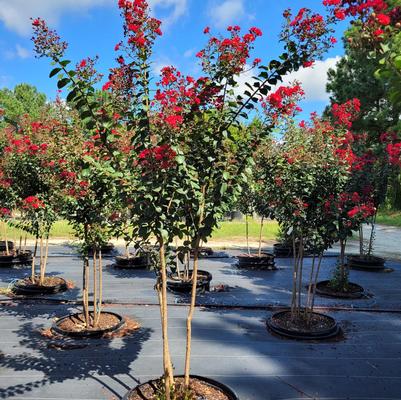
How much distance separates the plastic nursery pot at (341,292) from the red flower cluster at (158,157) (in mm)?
5499

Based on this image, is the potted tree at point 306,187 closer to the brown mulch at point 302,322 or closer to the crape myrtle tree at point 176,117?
the brown mulch at point 302,322

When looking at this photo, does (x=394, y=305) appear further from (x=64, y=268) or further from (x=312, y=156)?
(x=64, y=268)

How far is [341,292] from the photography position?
7148mm

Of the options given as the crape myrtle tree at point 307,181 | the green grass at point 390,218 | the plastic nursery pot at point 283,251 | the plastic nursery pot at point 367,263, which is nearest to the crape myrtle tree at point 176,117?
the crape myrtle tree at point 307,181

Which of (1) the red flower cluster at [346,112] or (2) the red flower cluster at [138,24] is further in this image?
(1) the red flower cluster at [346,112]

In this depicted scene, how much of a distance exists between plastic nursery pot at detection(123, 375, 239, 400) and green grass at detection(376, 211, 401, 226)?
24.4 metres

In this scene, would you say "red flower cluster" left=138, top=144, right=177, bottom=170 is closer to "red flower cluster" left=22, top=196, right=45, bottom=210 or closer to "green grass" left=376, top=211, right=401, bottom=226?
"red flower cluster" left=22, top=196, right=45, bottom=210

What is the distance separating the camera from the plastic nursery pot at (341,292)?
697 cm

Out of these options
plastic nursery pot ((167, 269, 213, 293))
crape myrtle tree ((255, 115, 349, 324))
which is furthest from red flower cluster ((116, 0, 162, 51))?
plastic nursery pot ((167, 269, 213, 293))

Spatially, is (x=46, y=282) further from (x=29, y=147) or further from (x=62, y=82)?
(x=62, y=82)

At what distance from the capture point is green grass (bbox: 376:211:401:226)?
25.2m

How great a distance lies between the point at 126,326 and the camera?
208 inches

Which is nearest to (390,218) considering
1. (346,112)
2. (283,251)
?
(283,251)

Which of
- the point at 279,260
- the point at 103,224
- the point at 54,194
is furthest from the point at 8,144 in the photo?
the point at 279,260
